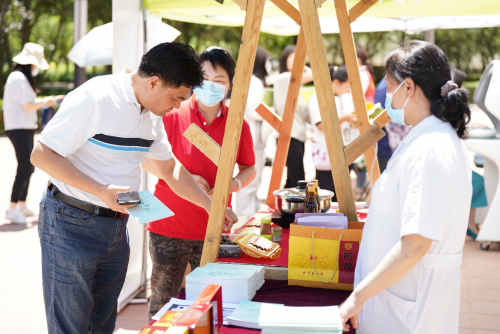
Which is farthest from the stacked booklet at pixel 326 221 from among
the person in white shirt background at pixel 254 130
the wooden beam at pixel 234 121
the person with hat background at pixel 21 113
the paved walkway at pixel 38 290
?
the person with hat background at pixel 21 113

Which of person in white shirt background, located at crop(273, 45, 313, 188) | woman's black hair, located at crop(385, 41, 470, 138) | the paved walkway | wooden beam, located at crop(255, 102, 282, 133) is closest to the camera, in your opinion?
woman's black hair, located at crop(385, 41, 470, 138)

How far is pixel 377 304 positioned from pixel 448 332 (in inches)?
9.6

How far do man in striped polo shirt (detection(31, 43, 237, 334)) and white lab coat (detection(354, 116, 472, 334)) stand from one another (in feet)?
3.03

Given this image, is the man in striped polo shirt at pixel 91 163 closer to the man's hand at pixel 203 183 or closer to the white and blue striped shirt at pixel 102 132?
the white and blue striped shirt at pixel 102 132

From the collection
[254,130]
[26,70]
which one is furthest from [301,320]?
[26,70]

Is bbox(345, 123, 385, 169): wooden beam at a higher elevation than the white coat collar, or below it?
below

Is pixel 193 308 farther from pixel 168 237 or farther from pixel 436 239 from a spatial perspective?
pixel 168 237

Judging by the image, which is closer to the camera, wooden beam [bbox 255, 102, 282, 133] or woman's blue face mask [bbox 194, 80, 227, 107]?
woman's blue face mask [bbox 194, 80, 227, 107]

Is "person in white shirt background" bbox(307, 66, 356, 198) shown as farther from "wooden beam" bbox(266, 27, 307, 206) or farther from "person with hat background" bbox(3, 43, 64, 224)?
"person with hat background" bbox(3, 43, 64, 224)

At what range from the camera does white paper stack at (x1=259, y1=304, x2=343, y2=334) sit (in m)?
1.63

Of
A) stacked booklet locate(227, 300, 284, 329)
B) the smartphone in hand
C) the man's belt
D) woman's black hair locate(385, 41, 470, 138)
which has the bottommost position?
stacked booklet locate(227, 300, 284, 329)

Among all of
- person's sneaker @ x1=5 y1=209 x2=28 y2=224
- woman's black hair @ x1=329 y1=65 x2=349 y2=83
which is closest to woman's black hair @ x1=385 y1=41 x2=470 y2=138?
woman's black hair @ x1=329 y1=65 x2=349 y2=83

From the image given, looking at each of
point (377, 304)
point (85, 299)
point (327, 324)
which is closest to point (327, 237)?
point (377, 304)

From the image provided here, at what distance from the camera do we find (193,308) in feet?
4.88
